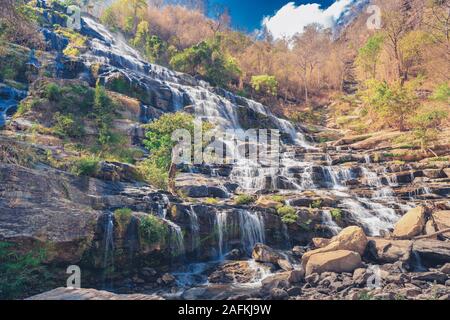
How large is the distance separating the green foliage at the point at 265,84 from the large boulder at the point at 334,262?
29.0 m

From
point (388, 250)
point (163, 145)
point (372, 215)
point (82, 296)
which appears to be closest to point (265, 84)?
point (372, 215)

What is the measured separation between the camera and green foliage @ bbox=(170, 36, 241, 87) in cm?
3391

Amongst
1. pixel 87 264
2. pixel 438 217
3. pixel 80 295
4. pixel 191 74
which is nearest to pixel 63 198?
pixel 87 264

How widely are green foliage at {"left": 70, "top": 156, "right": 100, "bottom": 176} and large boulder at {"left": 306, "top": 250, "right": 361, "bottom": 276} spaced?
7.73 m

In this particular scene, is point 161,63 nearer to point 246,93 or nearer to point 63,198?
point 246,93

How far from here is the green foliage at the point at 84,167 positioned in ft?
37.1

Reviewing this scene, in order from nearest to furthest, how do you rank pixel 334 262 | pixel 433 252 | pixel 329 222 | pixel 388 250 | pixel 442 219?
pixel 334 262, pixel 433 252, pixel 388 250, pixel 442 219, pixel 329 222

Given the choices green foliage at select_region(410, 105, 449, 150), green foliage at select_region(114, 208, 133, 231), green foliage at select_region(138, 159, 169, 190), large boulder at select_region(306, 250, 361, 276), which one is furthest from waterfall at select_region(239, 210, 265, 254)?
green foliage at select_region(410, 105, 449, 150)

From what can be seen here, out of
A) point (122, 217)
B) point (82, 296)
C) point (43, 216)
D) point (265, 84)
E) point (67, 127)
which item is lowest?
point (82, 296)

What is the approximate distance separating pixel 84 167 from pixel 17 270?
462 centimetres

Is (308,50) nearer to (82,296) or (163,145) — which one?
(163,145)

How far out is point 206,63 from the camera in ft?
113

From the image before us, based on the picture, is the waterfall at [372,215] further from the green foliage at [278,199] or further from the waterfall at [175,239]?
the waterfall at [175,239]

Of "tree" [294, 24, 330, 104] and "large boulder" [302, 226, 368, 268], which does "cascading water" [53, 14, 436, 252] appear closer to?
"large boulder" [302, 226, 368, 268]
